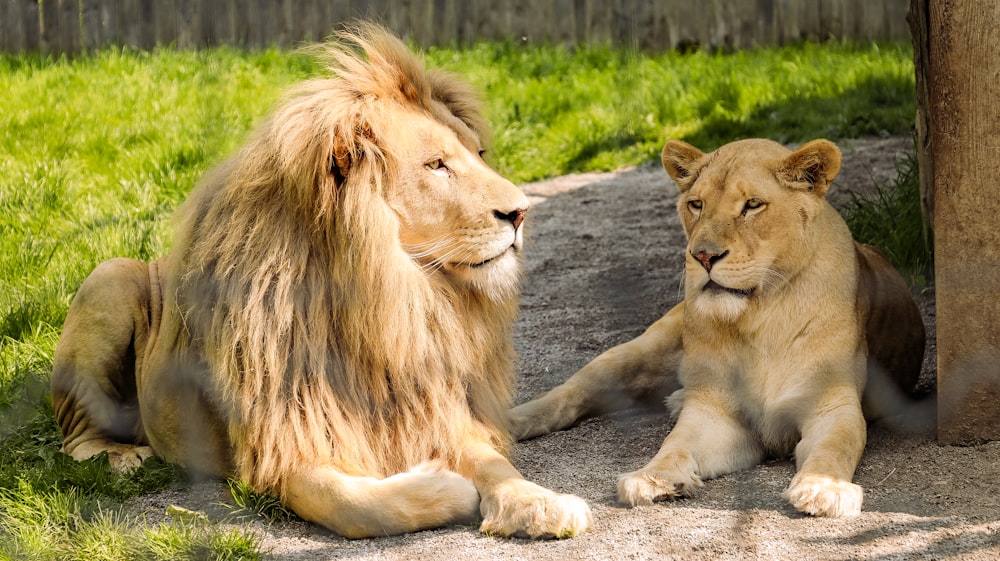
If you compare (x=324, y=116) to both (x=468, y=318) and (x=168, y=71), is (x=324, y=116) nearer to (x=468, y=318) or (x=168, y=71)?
(x=468, y=318)

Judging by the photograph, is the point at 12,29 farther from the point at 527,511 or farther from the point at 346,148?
the point at 527,511

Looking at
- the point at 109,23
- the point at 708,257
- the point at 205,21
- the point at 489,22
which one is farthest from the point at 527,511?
the point at 489,22

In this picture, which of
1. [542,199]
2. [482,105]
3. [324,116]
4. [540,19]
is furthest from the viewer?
[540,19]

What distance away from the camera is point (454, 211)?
2.90 m

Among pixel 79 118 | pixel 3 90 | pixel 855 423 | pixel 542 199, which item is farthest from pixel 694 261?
pixel 3 90

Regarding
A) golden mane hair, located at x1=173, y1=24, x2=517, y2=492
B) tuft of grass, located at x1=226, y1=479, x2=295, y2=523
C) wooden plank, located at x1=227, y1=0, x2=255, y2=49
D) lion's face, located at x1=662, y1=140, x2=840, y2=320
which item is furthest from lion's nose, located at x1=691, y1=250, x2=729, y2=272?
wooden plank, located at x1=227, y1=0, x2=255, y2=49

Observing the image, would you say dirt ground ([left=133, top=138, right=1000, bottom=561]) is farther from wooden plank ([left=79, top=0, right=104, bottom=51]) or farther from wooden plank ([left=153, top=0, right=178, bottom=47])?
wooden plank ([left=79, top=0, right=104, bottom=51])

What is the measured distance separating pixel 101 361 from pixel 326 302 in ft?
2.89

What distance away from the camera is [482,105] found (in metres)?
3.32

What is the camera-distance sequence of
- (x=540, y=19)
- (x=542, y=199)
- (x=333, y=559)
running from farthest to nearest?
(x=540, y=19)
(x=542, y=199)
(x=333, y=559)

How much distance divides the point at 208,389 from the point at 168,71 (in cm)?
449

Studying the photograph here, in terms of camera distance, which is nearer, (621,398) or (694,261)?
(694,261)

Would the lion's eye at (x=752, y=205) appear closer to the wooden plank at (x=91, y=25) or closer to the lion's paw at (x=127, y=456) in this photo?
the lion's paw at (x=127, y=456)

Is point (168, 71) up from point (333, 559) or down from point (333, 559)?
up
